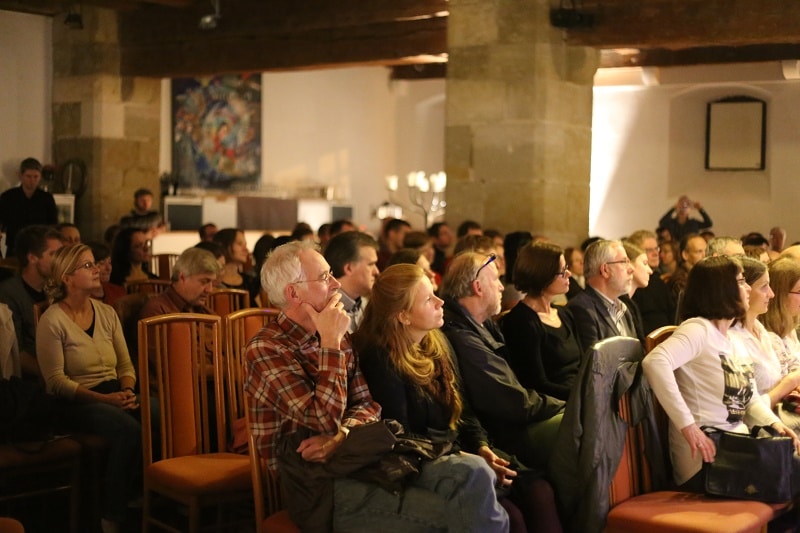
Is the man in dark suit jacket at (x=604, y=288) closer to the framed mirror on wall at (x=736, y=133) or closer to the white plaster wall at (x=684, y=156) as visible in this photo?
the white plaster wall at (x=684, y=156)

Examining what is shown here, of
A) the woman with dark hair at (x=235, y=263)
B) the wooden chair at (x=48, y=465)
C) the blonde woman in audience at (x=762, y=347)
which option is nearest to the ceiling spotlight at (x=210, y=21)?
the woman with dark hair at (x=235, y=263)

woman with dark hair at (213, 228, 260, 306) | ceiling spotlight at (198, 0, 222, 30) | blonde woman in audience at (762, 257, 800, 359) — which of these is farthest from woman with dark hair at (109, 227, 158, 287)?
blonde woman in audience at (762, 257, 800, 359)

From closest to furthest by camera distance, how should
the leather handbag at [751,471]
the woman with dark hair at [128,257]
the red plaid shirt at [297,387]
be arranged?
the red plaid shirt at [297,387] → the leather handbag at [751,471] → the woman with dark hair at [128,257]

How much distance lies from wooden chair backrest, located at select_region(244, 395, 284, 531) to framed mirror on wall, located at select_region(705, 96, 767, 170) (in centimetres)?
1122

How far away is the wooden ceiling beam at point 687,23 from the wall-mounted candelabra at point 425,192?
502 centimetres

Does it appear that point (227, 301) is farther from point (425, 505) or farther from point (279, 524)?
point (425, 505)

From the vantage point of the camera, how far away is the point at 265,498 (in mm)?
3227

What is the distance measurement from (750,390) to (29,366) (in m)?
2.85

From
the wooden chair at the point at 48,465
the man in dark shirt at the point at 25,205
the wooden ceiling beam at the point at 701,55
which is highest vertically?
the wooden ceiling beam at the point at 701,55

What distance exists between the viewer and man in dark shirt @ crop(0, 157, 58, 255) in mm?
9227

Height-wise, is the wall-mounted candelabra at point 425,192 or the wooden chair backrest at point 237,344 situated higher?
the wall-mounted candelabra at point 425,192

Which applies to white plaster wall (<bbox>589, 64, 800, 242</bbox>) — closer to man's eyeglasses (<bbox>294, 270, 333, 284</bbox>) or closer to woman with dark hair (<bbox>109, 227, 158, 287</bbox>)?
woman with dark hair (<bbox>109, 227, 158, 287</bbox>)

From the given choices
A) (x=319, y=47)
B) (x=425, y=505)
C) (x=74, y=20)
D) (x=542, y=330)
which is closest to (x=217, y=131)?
(x=74, y=20)

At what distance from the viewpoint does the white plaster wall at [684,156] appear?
1297cm
